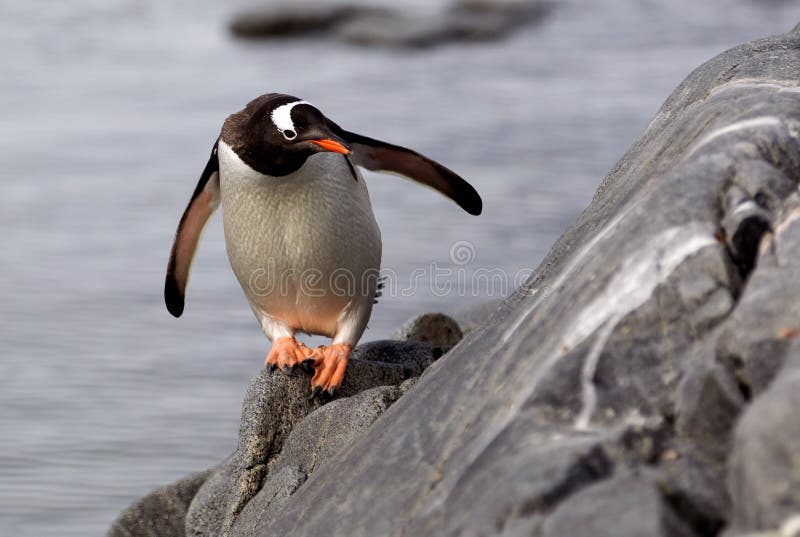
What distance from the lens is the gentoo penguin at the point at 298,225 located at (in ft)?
11.5

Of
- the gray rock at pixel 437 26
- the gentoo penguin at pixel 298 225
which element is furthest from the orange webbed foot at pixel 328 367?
the gray rock at pixel 437 26

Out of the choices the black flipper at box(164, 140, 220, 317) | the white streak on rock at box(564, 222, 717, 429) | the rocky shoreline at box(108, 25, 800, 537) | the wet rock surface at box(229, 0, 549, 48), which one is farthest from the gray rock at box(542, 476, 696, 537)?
the wet rock surface at box(229, 0, 549, 48)

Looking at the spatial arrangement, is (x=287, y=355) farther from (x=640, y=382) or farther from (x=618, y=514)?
(x=618, y=514)

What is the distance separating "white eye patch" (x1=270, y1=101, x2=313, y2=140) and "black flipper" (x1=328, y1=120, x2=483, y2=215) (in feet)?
2.07

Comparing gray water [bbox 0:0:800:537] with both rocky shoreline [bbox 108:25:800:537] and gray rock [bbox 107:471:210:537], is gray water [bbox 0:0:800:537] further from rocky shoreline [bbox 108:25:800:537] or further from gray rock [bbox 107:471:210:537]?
rocky shoreline [bbox 108:25:800:537]

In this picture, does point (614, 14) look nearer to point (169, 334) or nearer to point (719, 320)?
point (169, 334)

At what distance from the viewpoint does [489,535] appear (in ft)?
6.12

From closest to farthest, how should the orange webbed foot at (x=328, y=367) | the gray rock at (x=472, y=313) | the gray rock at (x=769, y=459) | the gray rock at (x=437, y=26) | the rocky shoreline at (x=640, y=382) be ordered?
the gray rock at (x=769, y=459), the rocky shoreline at (x=640, y=382), the orange webbed foot at (x=328, y=367), the gray rock at (x=472, y=313), the gray rock at (x=437, y=26)

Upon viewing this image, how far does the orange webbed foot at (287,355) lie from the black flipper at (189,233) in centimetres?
55

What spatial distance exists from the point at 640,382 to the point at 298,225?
1.85 meters

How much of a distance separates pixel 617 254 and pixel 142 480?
2752 mm

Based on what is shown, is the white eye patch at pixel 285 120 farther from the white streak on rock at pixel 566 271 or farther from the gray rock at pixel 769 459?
the gray rock at pixel 769 459

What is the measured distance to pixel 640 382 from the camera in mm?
2010

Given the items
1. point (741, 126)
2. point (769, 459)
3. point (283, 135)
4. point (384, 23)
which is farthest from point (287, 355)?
point (384, 23)
